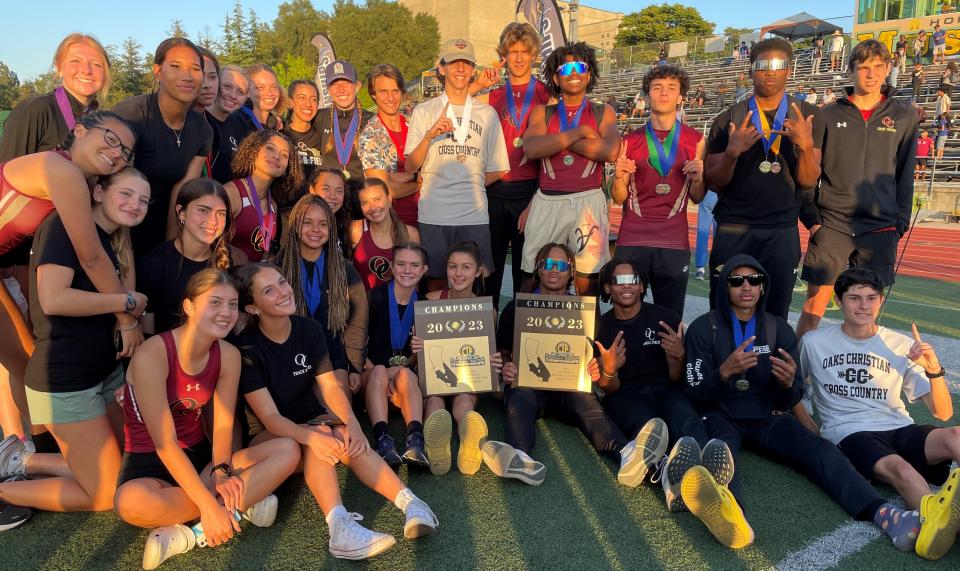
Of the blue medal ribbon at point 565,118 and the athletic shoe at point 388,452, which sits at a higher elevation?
the blue medal ribbon at point 565,118

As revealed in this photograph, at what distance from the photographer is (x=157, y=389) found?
111 inches

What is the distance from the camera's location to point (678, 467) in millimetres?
3121

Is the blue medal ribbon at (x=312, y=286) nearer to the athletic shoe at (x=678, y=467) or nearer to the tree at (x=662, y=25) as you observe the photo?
the athletic shoe at (x=678, y=467)

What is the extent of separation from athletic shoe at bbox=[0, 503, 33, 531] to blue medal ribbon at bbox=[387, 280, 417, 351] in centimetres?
219

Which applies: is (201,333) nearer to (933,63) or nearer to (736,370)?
(736,370)

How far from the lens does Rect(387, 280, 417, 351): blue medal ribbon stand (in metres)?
4.34

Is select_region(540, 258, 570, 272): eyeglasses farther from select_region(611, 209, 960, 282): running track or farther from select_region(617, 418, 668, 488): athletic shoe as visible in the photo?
select_region(611, 209, 960, 282): running track

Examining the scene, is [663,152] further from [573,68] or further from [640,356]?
[640,356]

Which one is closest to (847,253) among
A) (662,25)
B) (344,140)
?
(344,140)

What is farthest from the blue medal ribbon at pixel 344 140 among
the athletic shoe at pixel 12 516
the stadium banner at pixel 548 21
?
the stadium banner at pixel 548 21

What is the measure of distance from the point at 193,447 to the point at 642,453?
7.59 feet

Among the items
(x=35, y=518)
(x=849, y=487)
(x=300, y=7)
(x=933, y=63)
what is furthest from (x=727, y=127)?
(x=300, y=7)

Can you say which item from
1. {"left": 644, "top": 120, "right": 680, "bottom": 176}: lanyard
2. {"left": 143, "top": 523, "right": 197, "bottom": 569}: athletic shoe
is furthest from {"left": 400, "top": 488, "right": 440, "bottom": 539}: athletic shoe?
{"left": 644, "top": 120, "right": 680, "bottom": 176}: lanyard

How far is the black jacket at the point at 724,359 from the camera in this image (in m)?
3.67
